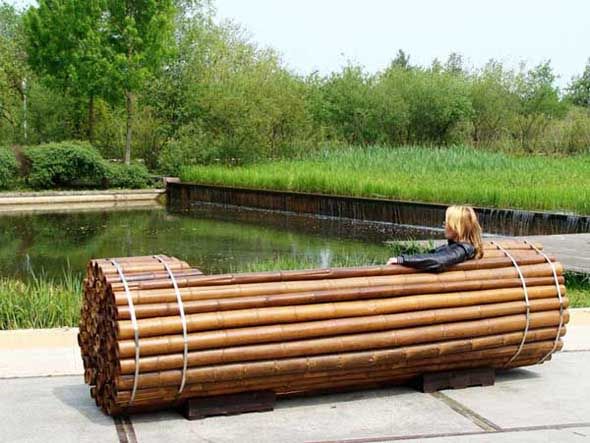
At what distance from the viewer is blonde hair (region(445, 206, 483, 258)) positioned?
578 centimetres

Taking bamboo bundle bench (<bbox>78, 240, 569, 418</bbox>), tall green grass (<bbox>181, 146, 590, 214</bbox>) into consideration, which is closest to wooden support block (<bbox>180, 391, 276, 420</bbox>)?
bamboo bundle bench (<bbox>78, 240, 569, 418</bbox>)

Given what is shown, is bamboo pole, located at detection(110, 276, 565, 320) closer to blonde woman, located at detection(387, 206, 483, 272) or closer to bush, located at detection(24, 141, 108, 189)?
blonde woman, located at detection(387, 206, 483, 272)

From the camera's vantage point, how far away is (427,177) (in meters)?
26.9

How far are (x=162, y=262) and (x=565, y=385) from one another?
2719 millimetres

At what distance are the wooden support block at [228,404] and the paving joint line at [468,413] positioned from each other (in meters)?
1.06

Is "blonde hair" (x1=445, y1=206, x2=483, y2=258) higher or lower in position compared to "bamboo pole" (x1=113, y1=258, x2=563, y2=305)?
higher

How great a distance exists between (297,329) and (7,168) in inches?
1167

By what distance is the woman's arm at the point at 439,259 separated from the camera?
5.60m

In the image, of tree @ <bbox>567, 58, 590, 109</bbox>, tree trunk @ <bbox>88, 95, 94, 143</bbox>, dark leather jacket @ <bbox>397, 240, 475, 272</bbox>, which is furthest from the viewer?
tree @ <bbox>567, 58, 590, 109</bbox>

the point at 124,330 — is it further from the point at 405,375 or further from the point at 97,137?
the point at 97,137

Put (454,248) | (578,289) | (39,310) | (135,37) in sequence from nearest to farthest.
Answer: (454,248), (39,310), (578,289), (135,37)

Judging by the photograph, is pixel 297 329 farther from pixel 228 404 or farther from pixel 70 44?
pixel 70 44

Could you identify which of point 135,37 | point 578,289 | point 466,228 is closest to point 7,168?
point 135,37

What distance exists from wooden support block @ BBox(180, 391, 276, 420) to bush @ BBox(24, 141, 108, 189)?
96.7 feet
